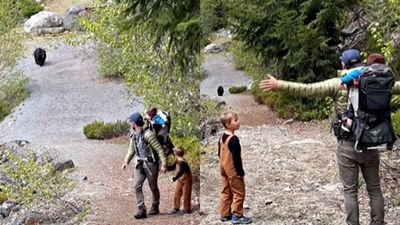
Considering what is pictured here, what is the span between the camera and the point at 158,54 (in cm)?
341

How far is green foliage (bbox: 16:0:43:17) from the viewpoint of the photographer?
3.57m

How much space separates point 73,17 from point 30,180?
82 centimetres

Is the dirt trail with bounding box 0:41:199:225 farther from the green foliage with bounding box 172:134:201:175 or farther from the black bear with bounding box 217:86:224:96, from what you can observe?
the black bear with bounding box 217:86:224:96

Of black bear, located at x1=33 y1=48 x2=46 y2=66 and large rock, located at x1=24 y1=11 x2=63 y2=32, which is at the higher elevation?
large rock, located at x1=24 y1=11 x2=63 y2=32

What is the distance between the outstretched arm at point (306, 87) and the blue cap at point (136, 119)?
3.06ft

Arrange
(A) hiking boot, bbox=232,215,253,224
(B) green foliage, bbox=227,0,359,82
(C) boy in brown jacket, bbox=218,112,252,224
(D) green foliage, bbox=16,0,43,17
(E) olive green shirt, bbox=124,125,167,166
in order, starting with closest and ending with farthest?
1. (B) green foliage, bbox=227,0,359,82
2. (C) boy in brown jacket, bbox=218,112,252,224
3. (A) hiking boot, bbox=232,215,253,224
4. (E) olive green shirt, bbox=124,125,167,166
5. (D) green foliage, bbox=16,0,43,17

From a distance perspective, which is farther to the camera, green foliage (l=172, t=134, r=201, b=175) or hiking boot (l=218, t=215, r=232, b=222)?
green foliage (l=172, t=134, r=201, b=175)

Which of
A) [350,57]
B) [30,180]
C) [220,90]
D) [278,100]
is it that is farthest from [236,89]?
[30,180]

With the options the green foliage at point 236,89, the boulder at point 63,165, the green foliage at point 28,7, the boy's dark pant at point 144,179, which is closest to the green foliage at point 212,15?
the green foliage at point 236,89

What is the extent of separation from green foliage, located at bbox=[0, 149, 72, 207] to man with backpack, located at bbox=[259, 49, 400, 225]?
1416 millimetres

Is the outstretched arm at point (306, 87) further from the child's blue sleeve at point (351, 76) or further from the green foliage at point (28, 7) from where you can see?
the green foliage at point (28, 7)

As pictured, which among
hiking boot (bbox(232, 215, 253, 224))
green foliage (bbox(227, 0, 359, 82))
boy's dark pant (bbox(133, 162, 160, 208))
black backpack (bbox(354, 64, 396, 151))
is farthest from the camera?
boy's dark pant (bbox(133, 162, 160, 208))

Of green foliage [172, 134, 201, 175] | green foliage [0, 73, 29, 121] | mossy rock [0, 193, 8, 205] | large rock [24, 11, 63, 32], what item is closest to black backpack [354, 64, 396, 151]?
green foliage [172, 134, 201, 175]

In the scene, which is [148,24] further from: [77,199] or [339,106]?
[339,106]
